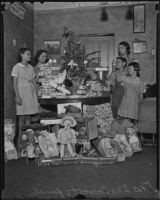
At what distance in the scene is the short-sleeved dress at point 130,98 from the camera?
15.1 feet

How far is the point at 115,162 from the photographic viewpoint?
12.2ft

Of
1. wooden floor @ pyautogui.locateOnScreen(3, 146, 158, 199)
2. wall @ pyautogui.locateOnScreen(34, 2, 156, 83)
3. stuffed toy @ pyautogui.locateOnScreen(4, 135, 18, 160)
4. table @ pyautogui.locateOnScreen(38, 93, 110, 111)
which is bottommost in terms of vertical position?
wooden floor @ pyautogui.locateOnScreen(3, 146, 158, 199)

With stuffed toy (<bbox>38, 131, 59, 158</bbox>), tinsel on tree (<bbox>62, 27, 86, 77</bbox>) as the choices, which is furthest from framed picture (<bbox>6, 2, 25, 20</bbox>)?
stuffed toy (<bbox>38, 131, 59, 158</bbox>)

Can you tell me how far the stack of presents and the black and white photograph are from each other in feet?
0.04

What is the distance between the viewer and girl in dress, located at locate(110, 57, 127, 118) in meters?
4.81

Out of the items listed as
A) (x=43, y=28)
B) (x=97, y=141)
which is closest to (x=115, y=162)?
(x=97, y=141)

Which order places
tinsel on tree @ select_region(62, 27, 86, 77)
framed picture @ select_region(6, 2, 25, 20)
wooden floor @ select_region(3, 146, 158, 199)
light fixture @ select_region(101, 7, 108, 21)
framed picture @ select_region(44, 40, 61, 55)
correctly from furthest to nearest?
framed picture @ select_region(44, 40, 61, 55), light fixture @ select_region(101, 7, 108, 21), framed picture @ select_region(6, 2, 25, 20), tinsel on tree @ select_region(62, 27, 86, 77), wooden floor @ select_region(3, 146, 158, 199)

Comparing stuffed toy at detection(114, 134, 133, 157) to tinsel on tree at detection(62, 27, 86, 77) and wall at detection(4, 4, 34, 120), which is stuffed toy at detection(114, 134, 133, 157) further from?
wall at detection(4, 4, 34, 120)

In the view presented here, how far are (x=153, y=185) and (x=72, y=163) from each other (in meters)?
1.20

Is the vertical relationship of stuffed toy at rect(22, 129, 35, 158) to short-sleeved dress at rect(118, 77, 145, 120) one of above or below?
below

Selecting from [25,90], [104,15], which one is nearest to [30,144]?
[25,90]

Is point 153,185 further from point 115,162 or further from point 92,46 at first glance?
point 92,46

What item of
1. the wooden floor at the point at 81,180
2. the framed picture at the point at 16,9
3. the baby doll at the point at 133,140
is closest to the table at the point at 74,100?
the baby doll at the point at 133,140

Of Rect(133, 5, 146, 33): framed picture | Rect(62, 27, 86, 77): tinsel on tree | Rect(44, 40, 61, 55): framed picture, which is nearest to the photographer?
Rect(62, 27, 86, 77): tinsel on tree
